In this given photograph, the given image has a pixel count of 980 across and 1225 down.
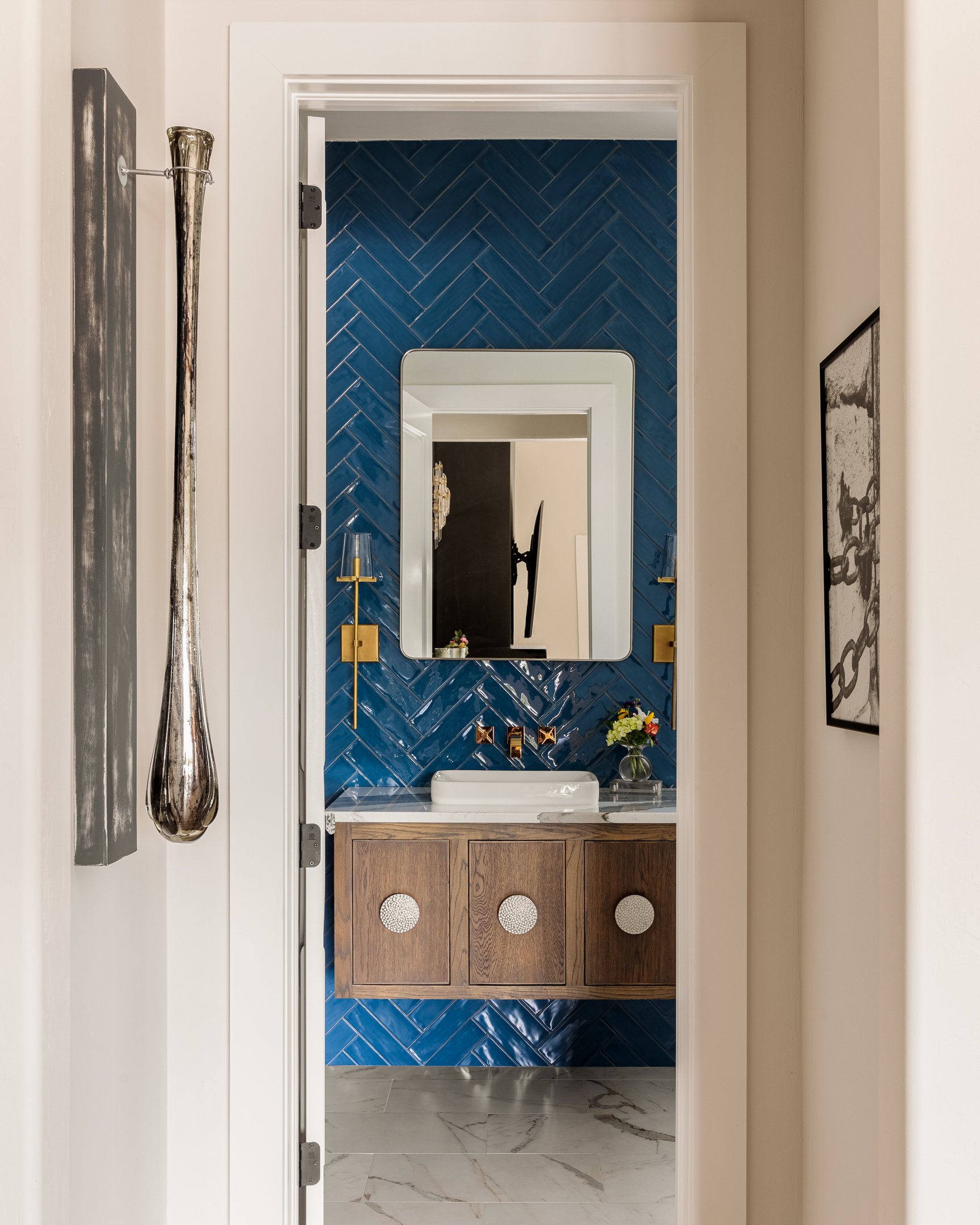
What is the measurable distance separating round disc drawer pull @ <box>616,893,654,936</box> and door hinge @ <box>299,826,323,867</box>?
122 centimetres

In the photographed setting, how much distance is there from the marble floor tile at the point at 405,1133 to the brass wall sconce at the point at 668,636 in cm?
134

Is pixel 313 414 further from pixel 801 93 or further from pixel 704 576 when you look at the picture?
pixel 801 93

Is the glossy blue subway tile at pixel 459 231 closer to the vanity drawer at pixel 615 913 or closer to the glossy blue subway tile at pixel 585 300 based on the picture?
the glossy blue subway tile at pixel 585 300

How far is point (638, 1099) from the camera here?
9.51ft

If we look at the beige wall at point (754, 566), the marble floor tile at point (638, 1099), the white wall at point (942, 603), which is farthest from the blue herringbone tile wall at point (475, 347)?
the white wall at point (942, 603)

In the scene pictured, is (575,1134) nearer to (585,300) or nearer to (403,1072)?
(403,1072)

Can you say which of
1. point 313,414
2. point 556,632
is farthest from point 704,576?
point 556,632

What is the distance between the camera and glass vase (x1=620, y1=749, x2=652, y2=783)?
3002mm

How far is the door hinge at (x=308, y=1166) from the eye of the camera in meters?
1.65

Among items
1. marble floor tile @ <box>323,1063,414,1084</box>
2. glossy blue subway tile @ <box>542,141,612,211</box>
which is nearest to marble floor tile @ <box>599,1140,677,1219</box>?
marble floor tile @ <box>323,1063,414,1084</box>

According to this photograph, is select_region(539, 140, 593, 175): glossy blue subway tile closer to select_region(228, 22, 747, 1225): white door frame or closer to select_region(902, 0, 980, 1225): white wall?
select_region(228, 22, 747, 1225): white door frame

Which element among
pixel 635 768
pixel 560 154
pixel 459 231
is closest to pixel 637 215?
pixel 560 154

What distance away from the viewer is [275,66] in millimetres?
1599

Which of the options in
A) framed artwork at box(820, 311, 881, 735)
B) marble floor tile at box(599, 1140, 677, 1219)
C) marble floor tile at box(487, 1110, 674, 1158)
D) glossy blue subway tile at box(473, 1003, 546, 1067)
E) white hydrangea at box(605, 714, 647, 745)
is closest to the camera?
framed artwork at box(820, 311, 881, 735)
